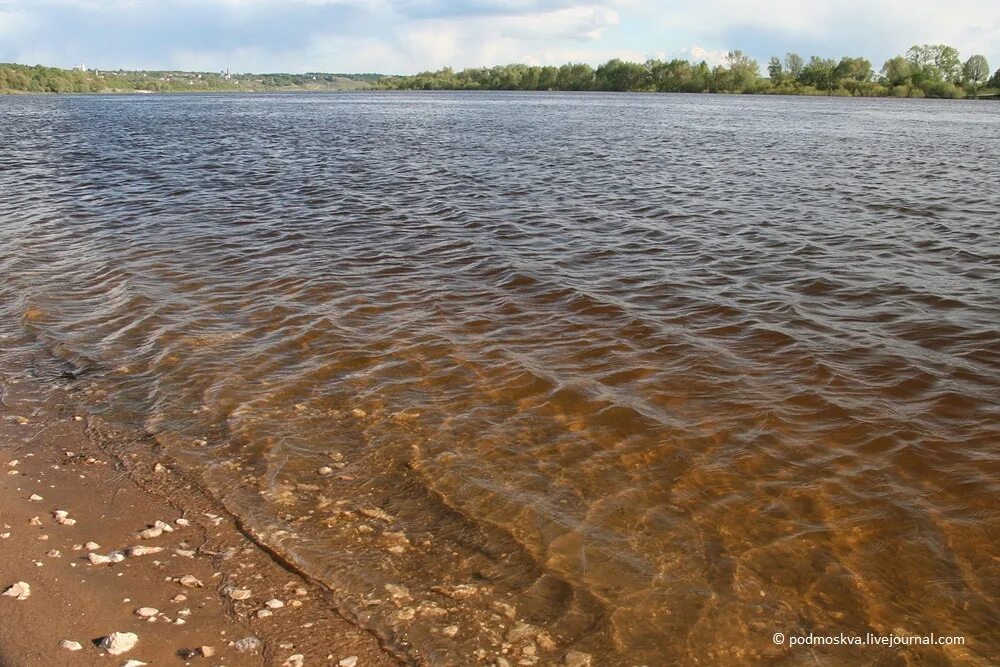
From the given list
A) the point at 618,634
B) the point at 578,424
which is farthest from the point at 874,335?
the point at 618,634

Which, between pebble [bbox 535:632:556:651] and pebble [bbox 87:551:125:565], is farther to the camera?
pebble [bbox 87:551:125:565]

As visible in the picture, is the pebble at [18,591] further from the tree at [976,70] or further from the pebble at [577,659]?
the tree at [976,70]

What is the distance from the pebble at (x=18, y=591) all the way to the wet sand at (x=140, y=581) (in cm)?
2

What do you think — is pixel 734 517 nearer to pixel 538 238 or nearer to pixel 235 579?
pixel 235 579

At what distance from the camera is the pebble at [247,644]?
3.54 meters

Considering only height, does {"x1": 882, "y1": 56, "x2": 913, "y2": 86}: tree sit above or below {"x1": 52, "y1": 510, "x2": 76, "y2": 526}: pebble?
above

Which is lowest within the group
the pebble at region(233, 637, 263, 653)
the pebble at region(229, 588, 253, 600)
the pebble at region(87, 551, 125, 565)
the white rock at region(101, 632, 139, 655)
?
the pebble at region(229, 588, 253, 600)

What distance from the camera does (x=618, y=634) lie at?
154 inches

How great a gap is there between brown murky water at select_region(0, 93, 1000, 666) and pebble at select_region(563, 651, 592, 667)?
6cm

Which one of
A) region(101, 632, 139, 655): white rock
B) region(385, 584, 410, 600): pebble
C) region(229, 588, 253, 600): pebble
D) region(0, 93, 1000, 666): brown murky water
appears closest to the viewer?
region(101, 632, 139, 655): white rock

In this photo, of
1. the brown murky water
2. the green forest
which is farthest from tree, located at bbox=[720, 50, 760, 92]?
the brown murky water

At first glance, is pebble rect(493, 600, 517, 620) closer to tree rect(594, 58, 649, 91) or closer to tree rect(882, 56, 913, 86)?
tree rect(882, 56, 913, 86)

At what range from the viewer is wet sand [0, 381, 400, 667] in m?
3.52

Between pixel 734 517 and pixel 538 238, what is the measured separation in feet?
29.2
